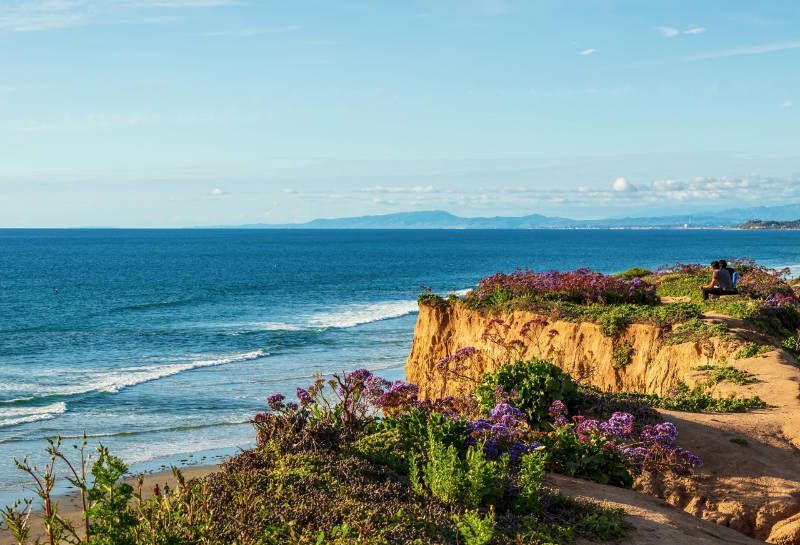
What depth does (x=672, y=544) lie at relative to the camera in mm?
7746

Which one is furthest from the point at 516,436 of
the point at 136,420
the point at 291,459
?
the point at 136,420

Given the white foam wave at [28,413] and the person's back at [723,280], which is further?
the person's back at [723,280]

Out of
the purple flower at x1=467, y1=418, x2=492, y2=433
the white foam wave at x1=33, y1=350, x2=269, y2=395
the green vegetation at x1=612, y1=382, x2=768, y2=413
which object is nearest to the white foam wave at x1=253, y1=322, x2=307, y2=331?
the white foam wave at x1=33, y1=350, x2=269, y2=395

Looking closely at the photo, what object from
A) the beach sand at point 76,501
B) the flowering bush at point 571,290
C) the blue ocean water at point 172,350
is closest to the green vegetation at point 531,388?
the beach sand at point 76,501

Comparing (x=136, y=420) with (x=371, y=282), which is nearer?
(x=136, y=420)

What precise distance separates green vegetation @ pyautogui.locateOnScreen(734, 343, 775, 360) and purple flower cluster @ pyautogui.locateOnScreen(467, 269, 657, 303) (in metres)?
5.86

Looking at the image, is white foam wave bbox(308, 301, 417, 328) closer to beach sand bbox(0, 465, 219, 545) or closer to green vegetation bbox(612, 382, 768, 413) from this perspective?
beach sand bbox(0, 465, 219, 545)

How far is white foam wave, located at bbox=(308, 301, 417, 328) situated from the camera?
1843 inches

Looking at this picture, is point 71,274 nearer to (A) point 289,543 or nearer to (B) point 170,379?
(B) point 170,379

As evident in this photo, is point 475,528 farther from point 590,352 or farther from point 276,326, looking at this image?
point 276,326

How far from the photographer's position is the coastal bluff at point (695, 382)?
9.70 metres

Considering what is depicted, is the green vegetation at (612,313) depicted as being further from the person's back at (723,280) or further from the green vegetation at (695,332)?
the person's back at (723,280)

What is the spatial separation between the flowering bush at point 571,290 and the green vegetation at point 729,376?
6723mm

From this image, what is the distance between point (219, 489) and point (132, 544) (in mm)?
2081
